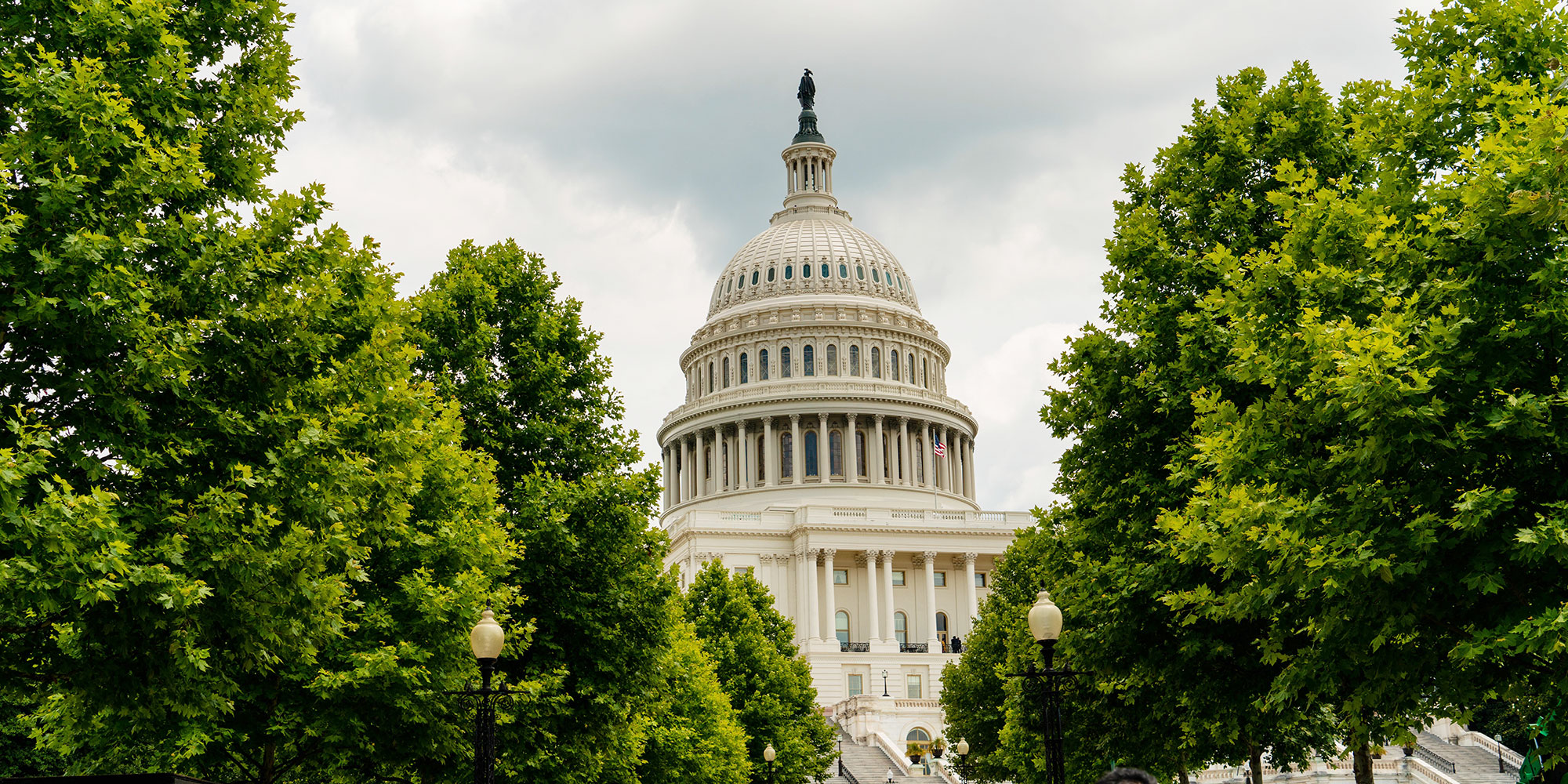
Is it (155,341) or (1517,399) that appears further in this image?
(155,341)

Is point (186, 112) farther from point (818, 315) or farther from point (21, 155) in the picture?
point (818, 315)

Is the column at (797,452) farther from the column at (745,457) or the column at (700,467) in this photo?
the column at (700,467)

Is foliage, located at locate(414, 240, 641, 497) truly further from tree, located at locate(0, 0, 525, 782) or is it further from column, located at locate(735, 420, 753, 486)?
column, located at locate(735, 420, 753, 486)

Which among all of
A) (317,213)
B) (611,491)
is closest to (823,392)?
(611,491)

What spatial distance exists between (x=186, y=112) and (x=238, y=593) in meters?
5.79

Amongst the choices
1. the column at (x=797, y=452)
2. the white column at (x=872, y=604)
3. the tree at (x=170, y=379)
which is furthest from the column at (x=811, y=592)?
the tree at (x=170, y=379)

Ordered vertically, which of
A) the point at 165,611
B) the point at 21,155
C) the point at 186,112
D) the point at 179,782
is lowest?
the point at 179,782

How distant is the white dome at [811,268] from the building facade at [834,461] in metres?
Answer: 0.20

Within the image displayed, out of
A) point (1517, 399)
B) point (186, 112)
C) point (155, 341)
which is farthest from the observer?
point (186, 112)

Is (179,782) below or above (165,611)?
below

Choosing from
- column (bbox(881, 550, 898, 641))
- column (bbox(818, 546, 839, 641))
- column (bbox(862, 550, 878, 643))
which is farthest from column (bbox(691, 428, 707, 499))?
column (bbox(881, 550, 898, 641))

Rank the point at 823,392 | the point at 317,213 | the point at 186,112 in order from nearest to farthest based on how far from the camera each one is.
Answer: the point at 186,112 < the point at 317,213 < the point at 823,392

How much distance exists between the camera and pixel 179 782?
15.6 m

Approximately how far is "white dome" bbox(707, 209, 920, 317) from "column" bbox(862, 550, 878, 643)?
106ft
